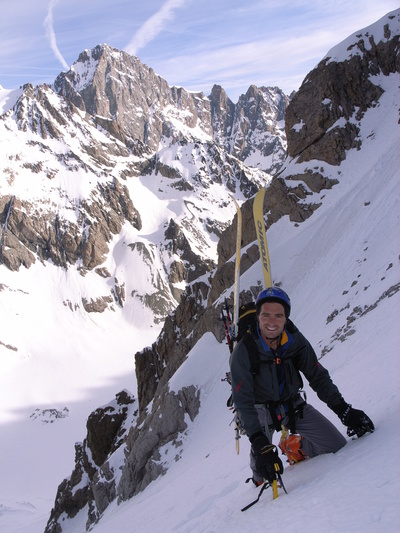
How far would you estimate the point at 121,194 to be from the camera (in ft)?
518

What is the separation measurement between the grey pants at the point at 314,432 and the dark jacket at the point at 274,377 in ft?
0.74

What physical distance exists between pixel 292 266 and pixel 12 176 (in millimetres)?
131693

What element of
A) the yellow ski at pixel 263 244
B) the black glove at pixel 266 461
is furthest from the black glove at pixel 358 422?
the yellow ski at pixel 263 244

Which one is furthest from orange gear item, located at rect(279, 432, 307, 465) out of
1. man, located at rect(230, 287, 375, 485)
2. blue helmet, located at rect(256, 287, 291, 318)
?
blue helmet, located at rect(256, 287, 291, 318)

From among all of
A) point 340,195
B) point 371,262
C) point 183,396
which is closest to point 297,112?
point 340,195

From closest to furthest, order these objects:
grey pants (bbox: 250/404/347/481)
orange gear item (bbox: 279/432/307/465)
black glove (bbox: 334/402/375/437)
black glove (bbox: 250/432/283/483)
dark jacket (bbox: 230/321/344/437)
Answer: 1. black glove (bbox: 250/432/283/483)
2. black glove (bbox: 334/402/375/437)
3. dark jacket (bbox: 230/321/344/437)
4. grey pants (bbox: 250/404/347/481)
5. orange gear item (bbox: 279/432/307/465)

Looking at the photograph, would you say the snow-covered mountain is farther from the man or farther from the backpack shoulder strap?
the backpack shoulder strap

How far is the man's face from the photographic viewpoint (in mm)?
5082

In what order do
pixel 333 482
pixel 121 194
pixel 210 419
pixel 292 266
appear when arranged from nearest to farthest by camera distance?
pixel 333 482 < pixel 210 419 < pixel 292 266 < pixel 121 194

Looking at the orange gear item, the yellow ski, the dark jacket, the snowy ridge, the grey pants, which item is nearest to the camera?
the dark jacket

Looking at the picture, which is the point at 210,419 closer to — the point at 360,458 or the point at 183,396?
the point at 183,396

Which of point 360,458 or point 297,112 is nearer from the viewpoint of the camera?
point 360,458

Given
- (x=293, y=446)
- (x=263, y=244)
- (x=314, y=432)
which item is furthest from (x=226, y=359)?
(x=314, y=432)

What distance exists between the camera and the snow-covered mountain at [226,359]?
5348mm
